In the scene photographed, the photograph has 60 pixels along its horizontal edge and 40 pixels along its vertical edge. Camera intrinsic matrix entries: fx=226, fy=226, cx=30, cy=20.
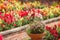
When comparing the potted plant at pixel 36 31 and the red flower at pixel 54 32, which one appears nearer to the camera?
the potted plant at pixel 36 31

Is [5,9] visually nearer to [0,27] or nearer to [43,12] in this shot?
[43,12]

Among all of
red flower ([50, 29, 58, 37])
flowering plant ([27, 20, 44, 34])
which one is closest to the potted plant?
flowering plant ([27, 20, 44, 34])

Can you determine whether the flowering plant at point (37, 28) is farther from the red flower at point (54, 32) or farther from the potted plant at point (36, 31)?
the red flower at point (54, 32)

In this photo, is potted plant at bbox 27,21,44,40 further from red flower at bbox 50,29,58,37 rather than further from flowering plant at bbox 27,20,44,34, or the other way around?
red flower at bbox 50,29,58,37

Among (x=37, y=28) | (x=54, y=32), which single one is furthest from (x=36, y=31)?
(x=54, y=32)

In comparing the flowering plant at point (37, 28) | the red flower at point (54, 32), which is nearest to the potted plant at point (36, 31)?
the flowering plant at point (37, 28)

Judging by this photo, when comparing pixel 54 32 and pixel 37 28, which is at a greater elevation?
pixel 37 28

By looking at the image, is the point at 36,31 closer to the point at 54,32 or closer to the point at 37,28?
the point at 37,28

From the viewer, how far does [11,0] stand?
13312mm

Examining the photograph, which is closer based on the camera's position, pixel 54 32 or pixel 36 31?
pixel 36 31

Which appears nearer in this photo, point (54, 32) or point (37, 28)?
point (37, 28)

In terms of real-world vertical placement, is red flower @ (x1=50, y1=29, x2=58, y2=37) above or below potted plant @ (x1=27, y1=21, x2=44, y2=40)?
below

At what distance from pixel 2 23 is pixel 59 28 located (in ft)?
6.60

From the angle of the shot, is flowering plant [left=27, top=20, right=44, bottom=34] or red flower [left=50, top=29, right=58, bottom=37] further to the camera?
red flower [left=50, top=29, right=58, bottom=37]
